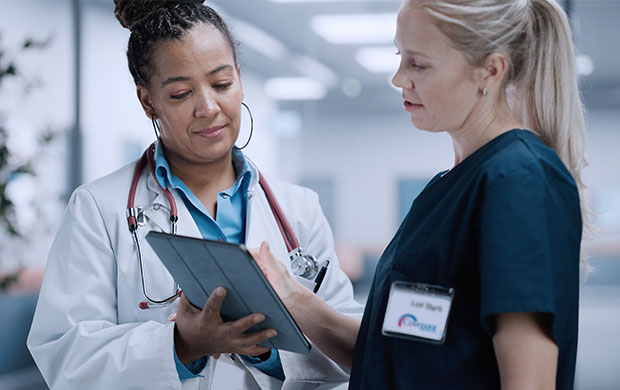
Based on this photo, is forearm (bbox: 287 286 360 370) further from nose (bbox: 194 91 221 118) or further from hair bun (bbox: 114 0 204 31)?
hair bun (bbox: 114 0 204 31)

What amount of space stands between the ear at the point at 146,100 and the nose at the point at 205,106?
126 mm

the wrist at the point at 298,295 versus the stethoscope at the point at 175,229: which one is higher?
the stethoscope at the point at 175,229

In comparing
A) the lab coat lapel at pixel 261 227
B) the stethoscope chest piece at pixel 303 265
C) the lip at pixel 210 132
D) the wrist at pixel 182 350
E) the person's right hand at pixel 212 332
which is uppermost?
the lip at pixel 210 132

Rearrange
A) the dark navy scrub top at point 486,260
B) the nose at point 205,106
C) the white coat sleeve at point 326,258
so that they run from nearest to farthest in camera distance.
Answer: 1. the dark navy scrub top at point 486,260
2. the nose at point 205,106
3. the white coat sleeve at point 326,258

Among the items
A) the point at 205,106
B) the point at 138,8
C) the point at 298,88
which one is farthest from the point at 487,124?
the point at 298,88

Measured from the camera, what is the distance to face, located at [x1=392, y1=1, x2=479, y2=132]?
1.05 metres

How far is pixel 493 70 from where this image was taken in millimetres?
1051

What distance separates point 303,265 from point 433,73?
54cm

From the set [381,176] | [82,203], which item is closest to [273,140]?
[381,176]

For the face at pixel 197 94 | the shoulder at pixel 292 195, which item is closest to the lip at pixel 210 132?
the face at pixel 197 94

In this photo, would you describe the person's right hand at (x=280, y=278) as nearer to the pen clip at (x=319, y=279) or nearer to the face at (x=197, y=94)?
the pen clip at (x=319, y=279)

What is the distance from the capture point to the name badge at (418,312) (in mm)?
1005

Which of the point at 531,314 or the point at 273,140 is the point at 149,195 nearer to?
the point at 531,314

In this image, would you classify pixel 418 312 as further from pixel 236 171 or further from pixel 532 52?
pixel 236 171
